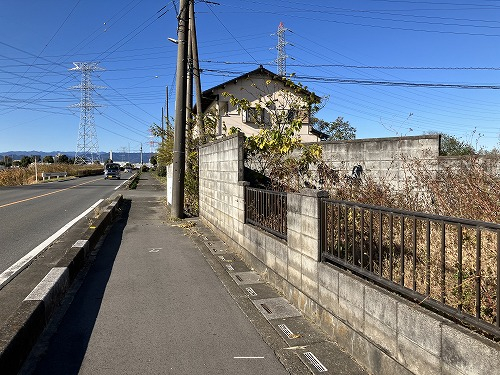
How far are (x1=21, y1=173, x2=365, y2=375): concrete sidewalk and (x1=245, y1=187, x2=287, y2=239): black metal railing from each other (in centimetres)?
80

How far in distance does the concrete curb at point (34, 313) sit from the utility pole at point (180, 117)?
227 inches

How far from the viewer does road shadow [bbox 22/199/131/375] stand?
3426 mm

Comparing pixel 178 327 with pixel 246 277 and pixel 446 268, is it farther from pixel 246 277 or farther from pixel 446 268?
pixel 446 268

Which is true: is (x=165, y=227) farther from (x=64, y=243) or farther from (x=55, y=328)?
(x=55, y=328)

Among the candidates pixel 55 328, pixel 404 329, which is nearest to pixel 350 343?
pixel 404 329

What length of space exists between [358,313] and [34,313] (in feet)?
9.91

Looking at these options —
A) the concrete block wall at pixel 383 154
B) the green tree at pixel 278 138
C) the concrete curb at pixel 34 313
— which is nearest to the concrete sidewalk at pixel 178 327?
the concrete curb at pixel 34 313

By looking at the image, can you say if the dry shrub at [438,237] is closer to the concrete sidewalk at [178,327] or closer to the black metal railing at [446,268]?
the black metal railing at [446,268]

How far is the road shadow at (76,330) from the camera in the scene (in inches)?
135

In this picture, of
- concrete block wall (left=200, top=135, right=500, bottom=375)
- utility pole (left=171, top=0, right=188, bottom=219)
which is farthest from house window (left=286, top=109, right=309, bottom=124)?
concrete block wall (left=200, top=135, right=500, bottom=375)

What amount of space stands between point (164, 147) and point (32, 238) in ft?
30.6

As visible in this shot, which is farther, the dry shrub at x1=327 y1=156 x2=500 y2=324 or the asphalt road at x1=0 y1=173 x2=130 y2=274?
the asphalt road at x1=0 y1=173 x2=130 y2=274

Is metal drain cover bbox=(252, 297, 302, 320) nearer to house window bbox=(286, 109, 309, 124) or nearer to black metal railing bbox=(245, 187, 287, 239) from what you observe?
black metal railing bbox=(245, 187, 287, 239)

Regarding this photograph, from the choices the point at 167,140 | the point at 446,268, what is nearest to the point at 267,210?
the point at 446,268
